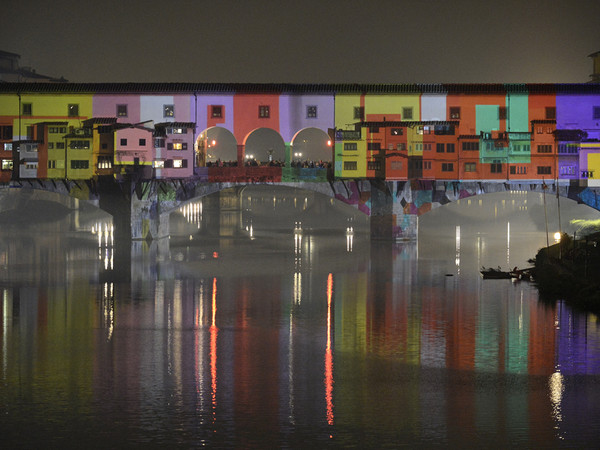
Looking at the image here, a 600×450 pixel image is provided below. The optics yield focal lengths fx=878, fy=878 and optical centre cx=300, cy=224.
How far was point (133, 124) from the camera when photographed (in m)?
67.2

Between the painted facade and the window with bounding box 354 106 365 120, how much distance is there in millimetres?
124

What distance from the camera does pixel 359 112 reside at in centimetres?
6856

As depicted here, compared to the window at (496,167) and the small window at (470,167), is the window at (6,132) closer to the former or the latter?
the small window at (470,167)

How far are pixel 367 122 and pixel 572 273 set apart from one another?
→ 99.7ft

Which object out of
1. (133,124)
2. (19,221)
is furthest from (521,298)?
(19,221)

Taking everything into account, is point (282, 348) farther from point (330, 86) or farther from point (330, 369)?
point (330, 86)

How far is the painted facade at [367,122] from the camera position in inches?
2677

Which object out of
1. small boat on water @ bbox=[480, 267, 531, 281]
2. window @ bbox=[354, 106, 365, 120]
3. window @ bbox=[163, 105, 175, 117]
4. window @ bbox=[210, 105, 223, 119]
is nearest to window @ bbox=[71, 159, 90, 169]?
window @ bbox=[163, 105, 175, 117]

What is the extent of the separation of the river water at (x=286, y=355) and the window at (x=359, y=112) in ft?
49.2

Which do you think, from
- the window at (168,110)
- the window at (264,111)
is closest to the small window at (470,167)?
the window at (264,111)

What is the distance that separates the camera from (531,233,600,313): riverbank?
36.1m

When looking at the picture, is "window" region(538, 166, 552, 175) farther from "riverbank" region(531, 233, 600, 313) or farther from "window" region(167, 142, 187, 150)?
"window" region(167, 142, 187, 150)

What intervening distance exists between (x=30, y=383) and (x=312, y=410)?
24.1 feet

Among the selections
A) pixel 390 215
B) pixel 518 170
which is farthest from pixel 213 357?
pixel 518 170
